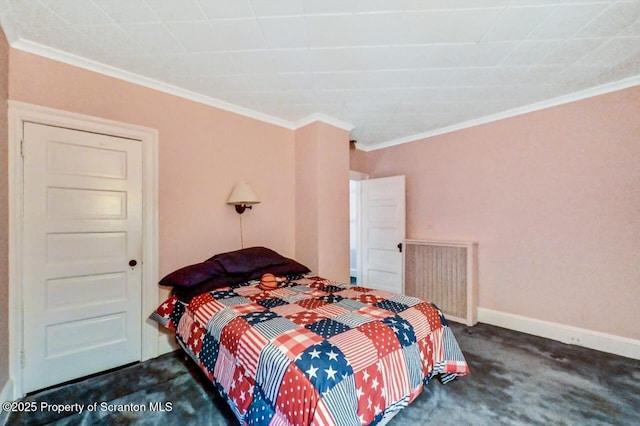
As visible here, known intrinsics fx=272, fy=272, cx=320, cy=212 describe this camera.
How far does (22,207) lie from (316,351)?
2.19 metres

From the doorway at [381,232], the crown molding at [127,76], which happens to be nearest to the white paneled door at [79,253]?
the crown molding at [127,76]

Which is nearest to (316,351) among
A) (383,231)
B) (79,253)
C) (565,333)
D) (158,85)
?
(79,253)

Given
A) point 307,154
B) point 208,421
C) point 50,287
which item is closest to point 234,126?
point 307,154

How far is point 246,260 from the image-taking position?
2.52m

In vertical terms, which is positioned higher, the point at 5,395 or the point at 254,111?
the point at 254,111

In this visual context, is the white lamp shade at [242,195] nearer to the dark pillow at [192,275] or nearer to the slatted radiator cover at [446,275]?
the dark pillow at [192,275]

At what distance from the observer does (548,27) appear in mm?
1729

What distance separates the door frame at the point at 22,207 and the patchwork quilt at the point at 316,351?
485 millimetres

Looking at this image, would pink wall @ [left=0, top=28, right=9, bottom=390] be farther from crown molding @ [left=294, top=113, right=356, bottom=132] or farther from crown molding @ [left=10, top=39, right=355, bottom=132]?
crown molding @ [left=294, top=113, right=356, bottom=132]

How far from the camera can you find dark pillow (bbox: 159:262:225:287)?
7.16ft

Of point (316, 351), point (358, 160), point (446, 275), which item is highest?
point (358, 160)

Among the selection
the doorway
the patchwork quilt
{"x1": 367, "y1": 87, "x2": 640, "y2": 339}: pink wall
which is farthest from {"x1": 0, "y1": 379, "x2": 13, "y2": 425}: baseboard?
{"x1": 367, "y1": 87, "x2": 640, "y2": 339}: pink wall

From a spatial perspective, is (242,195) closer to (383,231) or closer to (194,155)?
(194,155)

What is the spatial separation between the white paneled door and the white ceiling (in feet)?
2.31
